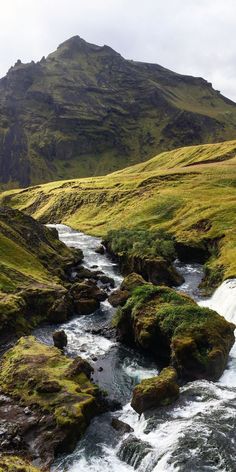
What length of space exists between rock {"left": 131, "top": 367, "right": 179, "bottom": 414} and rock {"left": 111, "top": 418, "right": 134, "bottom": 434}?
6.07 ft

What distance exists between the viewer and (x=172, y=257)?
86.1 metres

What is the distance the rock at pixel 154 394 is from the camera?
118ft

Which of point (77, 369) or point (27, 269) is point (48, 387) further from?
point (27, 269)

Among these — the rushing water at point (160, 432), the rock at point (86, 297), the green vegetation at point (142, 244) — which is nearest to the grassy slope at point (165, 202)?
the green vegetation at point (142, 244)

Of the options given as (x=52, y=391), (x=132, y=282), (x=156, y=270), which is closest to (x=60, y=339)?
(x=52, y=391)

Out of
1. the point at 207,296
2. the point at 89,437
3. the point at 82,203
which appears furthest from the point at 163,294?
the point at 82,203

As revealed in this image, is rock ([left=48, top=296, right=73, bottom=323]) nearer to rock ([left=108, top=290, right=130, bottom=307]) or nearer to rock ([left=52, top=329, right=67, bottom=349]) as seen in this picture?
rock ([left=108, top=290, right=130, bottom=307])

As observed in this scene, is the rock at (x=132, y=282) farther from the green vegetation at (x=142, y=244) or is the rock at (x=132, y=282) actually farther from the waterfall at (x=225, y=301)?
the green vegetation at (x=142, y=244)

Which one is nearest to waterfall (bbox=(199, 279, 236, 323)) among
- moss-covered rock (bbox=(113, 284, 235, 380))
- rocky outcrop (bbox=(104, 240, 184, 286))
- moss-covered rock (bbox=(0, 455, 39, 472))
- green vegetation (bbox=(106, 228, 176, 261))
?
moss-covered rock (bbox=(113, 284, 235, 380))

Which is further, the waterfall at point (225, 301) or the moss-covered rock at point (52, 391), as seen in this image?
the waterfall at point (225, 301)

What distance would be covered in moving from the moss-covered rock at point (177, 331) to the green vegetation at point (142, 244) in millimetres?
27571

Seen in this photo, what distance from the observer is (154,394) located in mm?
36125

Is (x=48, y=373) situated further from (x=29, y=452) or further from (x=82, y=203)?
(x=82, y=203)

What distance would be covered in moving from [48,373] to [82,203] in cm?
12061
